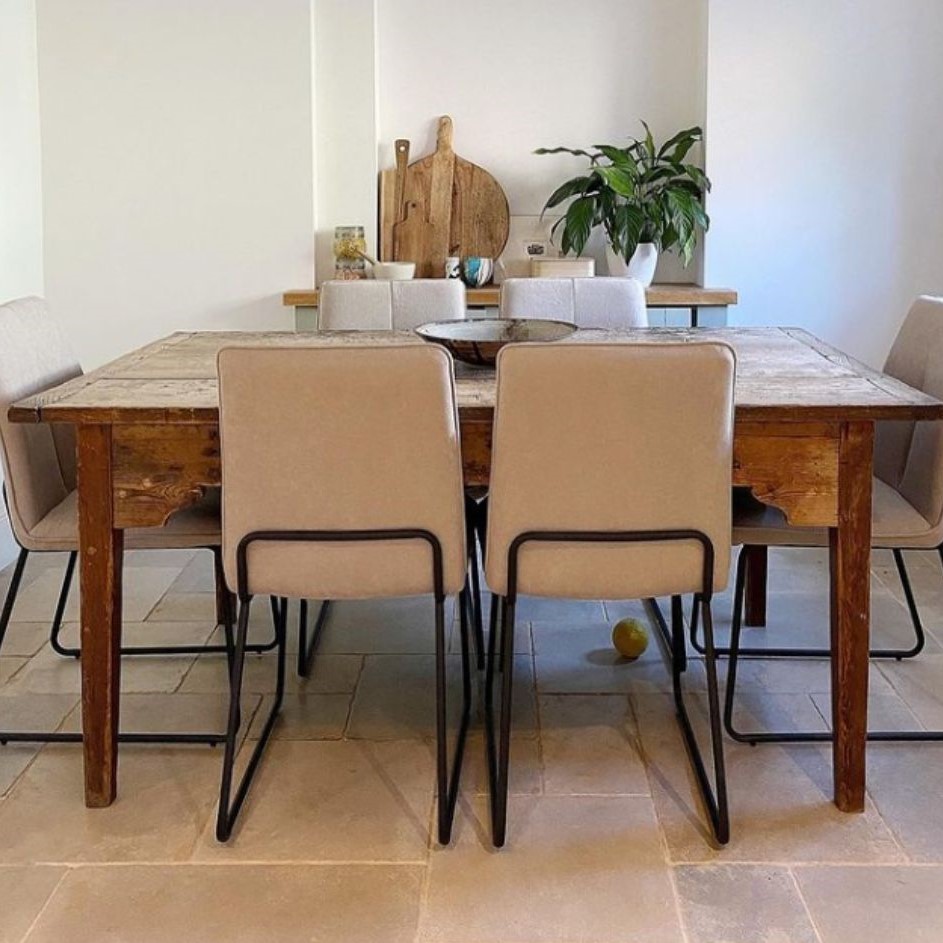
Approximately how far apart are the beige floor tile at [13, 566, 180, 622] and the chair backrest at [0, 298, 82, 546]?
0.89 meters

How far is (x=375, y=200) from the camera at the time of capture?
182 inches

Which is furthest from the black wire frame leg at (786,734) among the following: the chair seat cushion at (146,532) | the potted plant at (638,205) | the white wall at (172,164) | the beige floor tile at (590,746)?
the white wall at (172,164)

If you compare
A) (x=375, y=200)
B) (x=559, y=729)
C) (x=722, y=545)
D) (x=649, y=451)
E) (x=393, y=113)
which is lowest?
(x=559, y=729)

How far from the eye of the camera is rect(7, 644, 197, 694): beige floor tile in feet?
9.95

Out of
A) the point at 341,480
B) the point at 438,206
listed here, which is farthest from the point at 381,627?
the point at 438,206

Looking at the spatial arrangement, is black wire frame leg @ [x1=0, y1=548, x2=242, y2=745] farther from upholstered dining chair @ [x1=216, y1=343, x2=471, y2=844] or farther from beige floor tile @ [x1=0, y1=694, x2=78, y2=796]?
upholstered dining chair @ [x1=216, y1=343, x2=471, y2=844]

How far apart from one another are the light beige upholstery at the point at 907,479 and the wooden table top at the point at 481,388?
175 millimetres

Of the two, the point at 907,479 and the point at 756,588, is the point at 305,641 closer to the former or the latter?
the point at 756,588

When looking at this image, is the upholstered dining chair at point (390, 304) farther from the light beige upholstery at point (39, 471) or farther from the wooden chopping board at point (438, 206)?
the wooden chopping board at point (438, 206)

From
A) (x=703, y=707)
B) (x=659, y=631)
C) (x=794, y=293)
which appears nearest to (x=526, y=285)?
(x=659, y=631)

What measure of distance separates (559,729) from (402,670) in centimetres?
53

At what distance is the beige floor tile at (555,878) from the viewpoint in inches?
78.7

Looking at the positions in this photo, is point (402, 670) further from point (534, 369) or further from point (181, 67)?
point (181, 67)

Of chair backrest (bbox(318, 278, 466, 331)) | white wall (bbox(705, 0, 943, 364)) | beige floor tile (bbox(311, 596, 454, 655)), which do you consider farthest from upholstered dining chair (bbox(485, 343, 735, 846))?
white wall (bbox(705, 0, 943, 364))
